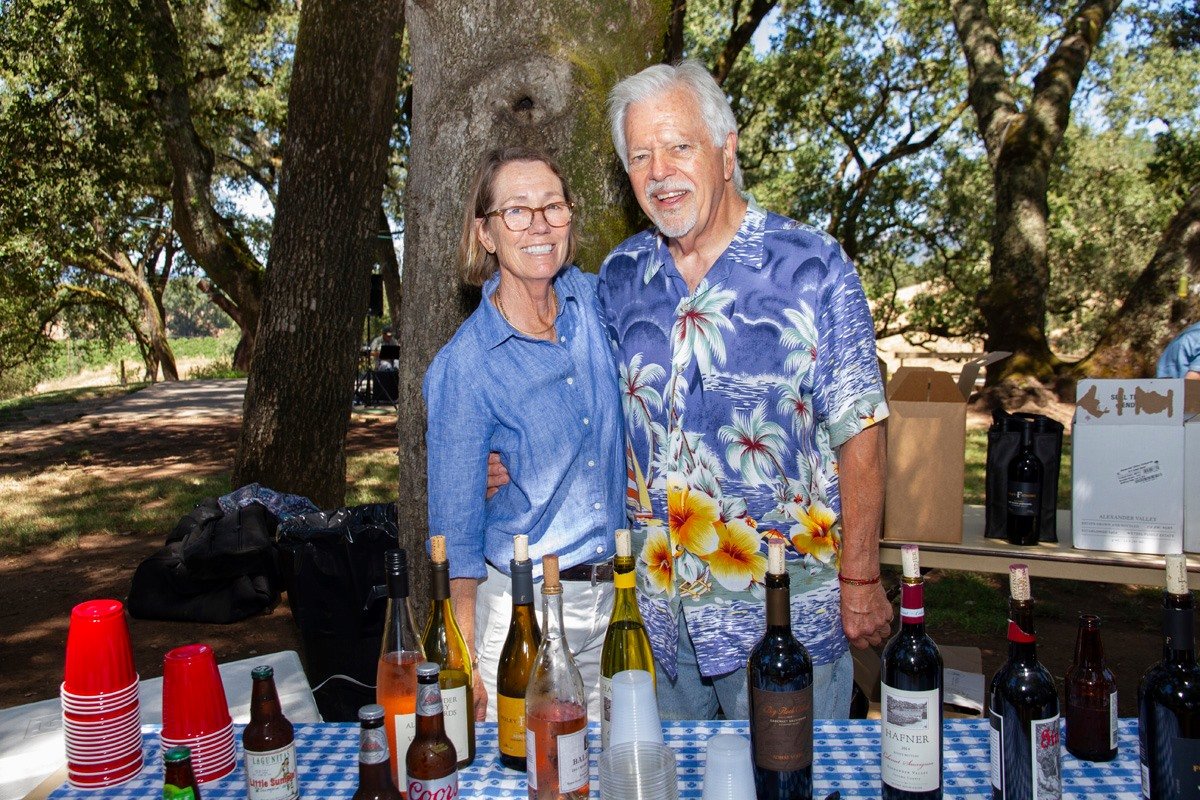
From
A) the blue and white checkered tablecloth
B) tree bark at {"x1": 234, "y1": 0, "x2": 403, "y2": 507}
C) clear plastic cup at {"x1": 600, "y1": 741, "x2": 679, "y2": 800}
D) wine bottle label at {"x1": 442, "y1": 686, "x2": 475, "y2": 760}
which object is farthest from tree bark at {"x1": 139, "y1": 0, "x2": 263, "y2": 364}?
clear plastic cup at {"x1": 600, "y1": 741, "x2": 679, "y2": 800}

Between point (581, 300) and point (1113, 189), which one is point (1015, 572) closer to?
point (581, 300)

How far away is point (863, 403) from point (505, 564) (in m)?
0.85

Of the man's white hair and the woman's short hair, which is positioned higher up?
the man's white hair

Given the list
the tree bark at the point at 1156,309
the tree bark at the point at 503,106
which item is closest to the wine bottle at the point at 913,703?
the tree bark at the point at 503,106

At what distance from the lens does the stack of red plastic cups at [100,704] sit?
1738 millimetres

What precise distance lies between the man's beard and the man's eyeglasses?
0.21 meters

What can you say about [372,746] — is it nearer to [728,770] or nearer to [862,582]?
[728,770]

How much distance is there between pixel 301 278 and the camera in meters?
5.81

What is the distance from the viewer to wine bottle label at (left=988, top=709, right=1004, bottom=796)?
1520 mm

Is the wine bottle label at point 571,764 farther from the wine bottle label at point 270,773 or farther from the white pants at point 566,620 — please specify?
the white pants at point 566,620

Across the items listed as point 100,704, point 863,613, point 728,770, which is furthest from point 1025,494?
point 100,704

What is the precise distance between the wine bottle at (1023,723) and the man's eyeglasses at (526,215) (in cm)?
122

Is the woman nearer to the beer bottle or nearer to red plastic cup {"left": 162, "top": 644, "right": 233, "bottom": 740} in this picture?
red plastic cup {"left": 162, "top": 644, "right": 233, "bottom": 740}

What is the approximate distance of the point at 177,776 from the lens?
1.35 m
